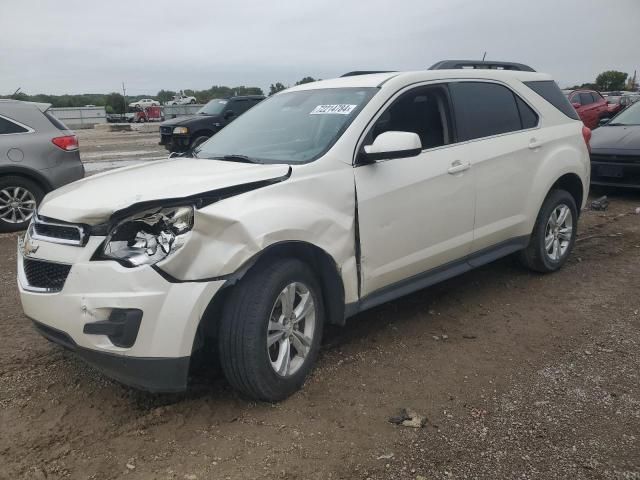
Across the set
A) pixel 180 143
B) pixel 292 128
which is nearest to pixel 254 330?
pixel 292 128

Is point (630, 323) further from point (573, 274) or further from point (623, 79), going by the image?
point (623, 79)

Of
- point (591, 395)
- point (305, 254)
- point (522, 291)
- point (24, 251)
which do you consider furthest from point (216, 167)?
point (522, 291)

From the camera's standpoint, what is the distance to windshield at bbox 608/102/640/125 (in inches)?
379

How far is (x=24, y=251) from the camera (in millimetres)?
3207

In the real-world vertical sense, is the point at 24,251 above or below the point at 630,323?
above

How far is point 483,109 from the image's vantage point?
14.8ft

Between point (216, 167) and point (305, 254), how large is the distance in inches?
30.0

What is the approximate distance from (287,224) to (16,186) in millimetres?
5601

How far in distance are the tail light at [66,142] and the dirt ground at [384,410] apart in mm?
3515

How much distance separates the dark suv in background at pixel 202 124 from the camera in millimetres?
14914

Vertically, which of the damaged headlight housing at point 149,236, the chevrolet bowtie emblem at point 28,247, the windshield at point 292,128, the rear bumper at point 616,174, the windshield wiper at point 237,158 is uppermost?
the windshield at point 292,128

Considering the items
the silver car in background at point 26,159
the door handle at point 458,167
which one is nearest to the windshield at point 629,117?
the door handle at point 458,167

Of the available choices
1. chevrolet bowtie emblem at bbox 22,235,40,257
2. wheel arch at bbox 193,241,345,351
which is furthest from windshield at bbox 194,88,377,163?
chevrolet bowtie emblem at bbox 22,235,40,257

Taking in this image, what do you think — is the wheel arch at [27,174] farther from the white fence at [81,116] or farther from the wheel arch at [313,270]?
the white fence at [81,116]
